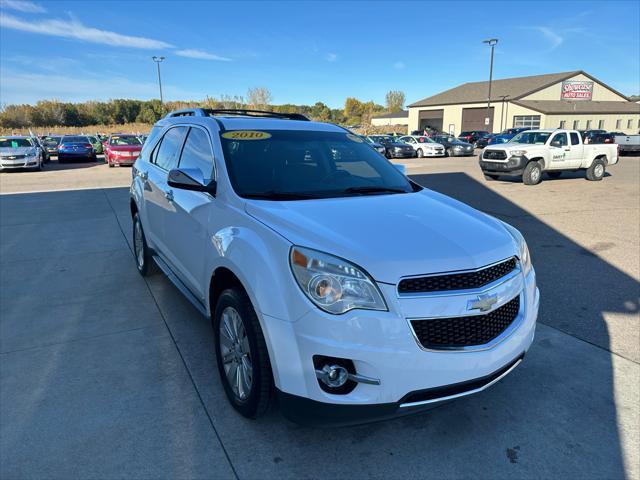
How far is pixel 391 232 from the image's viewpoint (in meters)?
2.51

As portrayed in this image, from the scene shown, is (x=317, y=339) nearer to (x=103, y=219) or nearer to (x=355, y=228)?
(x=355, y=228)

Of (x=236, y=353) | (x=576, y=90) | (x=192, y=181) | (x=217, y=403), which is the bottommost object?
(x=217, y=403)

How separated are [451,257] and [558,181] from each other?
15865 mm

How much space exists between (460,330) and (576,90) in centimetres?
7236

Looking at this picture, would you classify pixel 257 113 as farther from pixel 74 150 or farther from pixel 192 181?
pixel 74 150

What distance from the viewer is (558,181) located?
16.0 metres

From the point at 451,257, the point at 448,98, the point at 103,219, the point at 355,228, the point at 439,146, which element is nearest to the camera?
the point at 451,257

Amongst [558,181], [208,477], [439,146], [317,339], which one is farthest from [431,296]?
[439,146]

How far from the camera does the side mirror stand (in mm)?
3166

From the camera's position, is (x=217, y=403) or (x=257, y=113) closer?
(x=217, y=403)

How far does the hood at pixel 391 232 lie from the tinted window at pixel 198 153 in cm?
81

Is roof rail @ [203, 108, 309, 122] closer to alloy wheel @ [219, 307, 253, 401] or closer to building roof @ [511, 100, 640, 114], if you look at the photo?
alloy wheel @ [219, 307, 253, 401]

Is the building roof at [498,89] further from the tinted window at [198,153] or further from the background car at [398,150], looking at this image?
the tinted window at [198,153]

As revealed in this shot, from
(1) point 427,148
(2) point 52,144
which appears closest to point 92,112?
(2) point 52,144
